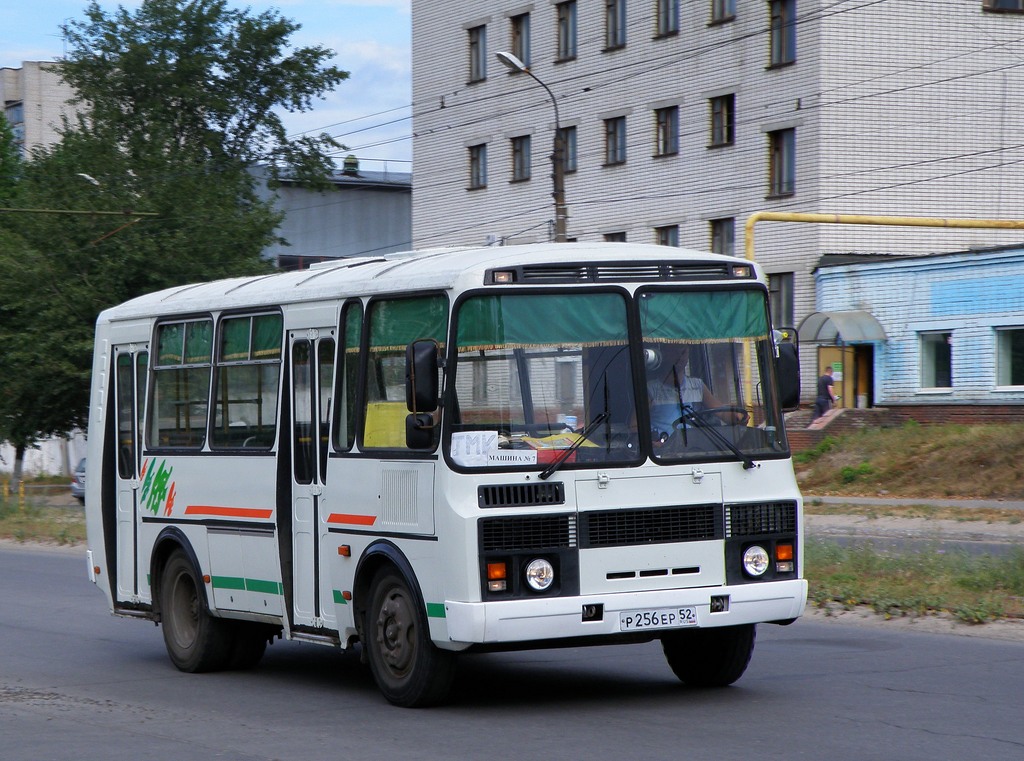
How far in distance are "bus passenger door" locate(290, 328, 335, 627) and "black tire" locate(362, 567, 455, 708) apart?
61 centimetres

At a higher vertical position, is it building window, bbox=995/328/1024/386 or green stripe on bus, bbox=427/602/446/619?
building window, bbox=995/328/1024/386

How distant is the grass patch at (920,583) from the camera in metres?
13.3

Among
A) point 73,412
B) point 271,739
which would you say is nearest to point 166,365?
point 271,739

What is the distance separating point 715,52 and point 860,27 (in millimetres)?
4516

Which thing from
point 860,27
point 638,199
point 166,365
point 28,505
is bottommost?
point 28,505

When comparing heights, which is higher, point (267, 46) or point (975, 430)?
point (267, 46)

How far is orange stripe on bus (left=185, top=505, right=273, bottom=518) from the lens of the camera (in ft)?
35.9

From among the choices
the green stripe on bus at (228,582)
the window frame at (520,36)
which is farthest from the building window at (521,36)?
the green stripe on bus at (228,582)

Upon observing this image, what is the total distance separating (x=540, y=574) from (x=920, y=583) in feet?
22.4

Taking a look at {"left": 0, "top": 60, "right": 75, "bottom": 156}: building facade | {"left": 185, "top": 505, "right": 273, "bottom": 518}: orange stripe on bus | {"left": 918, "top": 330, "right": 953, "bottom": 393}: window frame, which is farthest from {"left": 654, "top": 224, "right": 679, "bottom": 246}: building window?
{"left": 185, "top": 505, "right": 273, "bottom": 518}: orange stripe on bus

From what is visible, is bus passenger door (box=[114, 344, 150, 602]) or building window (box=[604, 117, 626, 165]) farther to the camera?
building window (box=[604, 117, 626, 165])

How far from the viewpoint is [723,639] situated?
9992 mm

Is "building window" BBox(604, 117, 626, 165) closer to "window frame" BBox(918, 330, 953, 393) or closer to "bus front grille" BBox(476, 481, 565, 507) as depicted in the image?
"window frame" BBox(918, 330, 953, 393)

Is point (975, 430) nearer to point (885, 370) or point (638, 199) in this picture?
point (885, 370)
